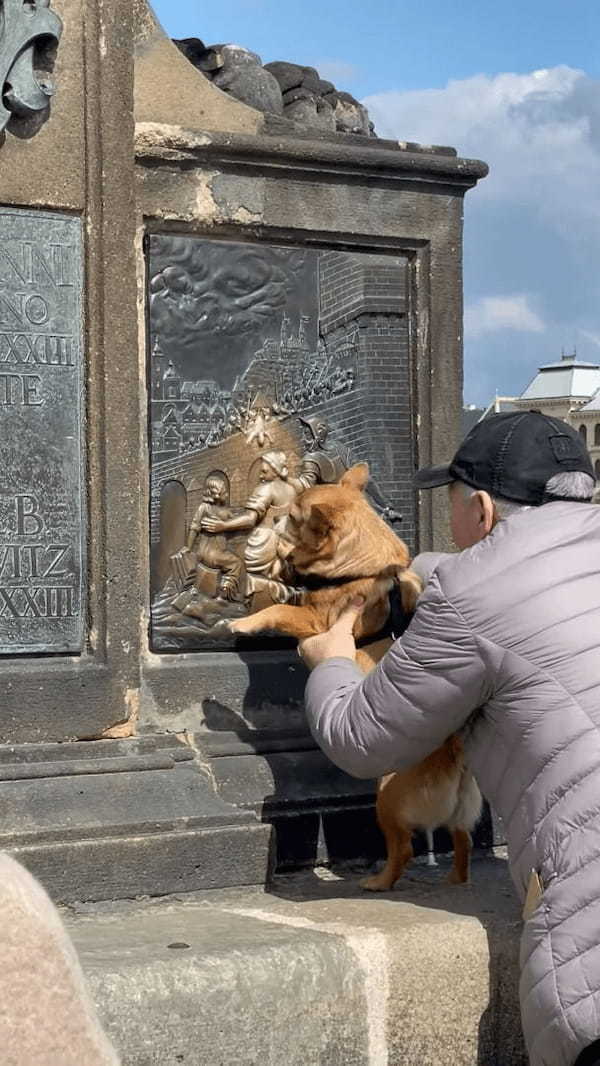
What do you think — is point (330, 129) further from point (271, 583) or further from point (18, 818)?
point (18, 818)

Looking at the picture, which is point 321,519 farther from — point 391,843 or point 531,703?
point 531,703

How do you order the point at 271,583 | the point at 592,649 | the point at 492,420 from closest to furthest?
the point at 592,649
the point at 492,420
the point at 271,583

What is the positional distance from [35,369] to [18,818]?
4.75 ft

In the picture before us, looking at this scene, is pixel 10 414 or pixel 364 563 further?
pixel 10 414

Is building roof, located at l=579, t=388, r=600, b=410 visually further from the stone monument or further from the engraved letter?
the engraved letter

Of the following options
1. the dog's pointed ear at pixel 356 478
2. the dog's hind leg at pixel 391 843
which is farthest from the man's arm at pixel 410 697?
the dog's pointed ear at pixel 356 478

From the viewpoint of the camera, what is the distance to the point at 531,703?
3217 millimetres

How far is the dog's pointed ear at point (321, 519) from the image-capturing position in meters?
4.61

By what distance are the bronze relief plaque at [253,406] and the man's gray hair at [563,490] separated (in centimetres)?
176

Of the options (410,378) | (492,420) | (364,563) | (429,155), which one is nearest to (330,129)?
(429,155)

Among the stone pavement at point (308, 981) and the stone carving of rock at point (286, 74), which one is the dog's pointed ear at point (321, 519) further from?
the stone carving of rock at point (286, 74)

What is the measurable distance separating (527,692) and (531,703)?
0.03m

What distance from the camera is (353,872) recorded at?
513cm

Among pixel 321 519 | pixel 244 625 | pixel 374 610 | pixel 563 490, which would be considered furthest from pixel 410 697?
pixel 244 625
